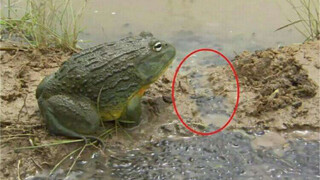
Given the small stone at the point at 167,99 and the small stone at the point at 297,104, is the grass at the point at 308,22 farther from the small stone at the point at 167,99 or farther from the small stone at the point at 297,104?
Result: the small stone at the point at 167,99

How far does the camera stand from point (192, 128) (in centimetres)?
491

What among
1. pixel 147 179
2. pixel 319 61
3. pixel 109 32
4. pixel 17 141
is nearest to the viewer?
pixel 147 179

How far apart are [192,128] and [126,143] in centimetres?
79

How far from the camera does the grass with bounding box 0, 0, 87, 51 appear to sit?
19.8ft

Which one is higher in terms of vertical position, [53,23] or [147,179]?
[53,23]

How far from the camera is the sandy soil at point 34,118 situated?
4348 millimetres

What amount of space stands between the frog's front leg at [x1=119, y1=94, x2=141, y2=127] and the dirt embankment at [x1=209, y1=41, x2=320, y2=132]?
3.61ft

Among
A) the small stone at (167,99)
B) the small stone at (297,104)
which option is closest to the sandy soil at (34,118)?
the small stone at (167,99)

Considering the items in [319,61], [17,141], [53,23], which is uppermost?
[53,23]

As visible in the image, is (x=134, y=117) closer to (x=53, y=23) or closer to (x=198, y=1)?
(x=53, y=23)

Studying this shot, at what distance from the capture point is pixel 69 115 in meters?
4.37

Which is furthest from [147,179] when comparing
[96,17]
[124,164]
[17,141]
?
[96,17]

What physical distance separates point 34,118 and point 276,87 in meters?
2.90

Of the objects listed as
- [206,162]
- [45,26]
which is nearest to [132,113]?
[206,162]
